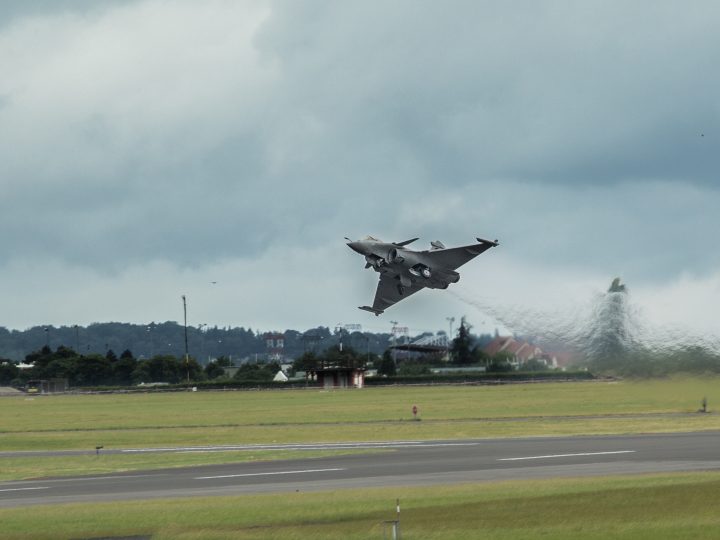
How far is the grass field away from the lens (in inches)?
2992

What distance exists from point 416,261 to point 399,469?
15698mm

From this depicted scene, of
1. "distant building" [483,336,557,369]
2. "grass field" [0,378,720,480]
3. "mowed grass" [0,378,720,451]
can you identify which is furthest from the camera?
"mowed grass" [0,378,720,451]

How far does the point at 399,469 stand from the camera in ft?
214

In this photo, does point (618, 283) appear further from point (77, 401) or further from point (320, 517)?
point (77, 401)

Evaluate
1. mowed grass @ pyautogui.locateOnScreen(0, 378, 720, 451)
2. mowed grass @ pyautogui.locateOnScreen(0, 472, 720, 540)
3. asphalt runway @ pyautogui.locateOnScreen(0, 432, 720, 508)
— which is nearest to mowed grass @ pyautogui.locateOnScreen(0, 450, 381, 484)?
asphalt runway @ pyautogui.locateOnScreen(0, 432, 720, 508)

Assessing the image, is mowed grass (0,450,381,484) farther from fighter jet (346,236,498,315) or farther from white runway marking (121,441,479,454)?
fighter jet (346,236,498,315)

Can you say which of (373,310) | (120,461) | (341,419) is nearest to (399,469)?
(373,310)

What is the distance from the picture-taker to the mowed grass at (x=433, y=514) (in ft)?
145

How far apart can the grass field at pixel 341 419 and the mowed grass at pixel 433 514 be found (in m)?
10.9

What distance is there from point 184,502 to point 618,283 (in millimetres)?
27232

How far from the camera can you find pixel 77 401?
185875 millimetres

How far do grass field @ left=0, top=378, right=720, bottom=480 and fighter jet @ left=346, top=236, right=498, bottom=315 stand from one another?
14.4 meters

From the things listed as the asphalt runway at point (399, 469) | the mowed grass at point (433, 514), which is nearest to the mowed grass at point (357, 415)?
the asphalt runway at point (399, 469)

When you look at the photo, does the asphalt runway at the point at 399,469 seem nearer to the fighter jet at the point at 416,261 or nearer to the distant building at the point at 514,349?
the distant building at the point at 514,349
